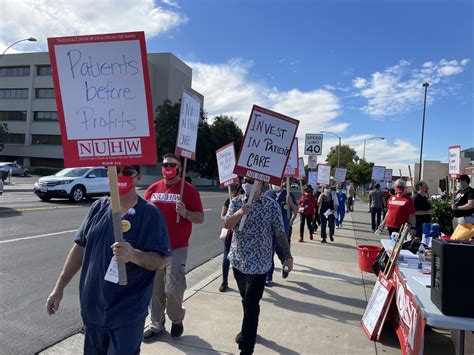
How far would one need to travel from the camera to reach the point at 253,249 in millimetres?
3949

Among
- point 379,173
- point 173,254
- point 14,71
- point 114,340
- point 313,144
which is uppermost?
point 14,71

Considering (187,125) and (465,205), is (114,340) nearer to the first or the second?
(187,125)

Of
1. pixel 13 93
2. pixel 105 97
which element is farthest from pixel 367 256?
pixel 13 93

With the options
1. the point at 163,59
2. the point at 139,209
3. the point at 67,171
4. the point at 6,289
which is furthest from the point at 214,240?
the point at 163,59

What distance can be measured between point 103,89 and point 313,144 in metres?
10.8

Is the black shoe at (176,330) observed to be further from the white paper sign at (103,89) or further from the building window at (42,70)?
the building window at (42,70)

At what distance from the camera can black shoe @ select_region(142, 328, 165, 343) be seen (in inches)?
166

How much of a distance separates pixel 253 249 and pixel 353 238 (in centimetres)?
978

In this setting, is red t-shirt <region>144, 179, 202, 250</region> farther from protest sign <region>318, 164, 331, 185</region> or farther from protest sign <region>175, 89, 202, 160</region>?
protest sign <region>318, 164, 331, 185</region>

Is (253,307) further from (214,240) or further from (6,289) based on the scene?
(214,240)

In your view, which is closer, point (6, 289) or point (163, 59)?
point (6, 289)

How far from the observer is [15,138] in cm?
5769

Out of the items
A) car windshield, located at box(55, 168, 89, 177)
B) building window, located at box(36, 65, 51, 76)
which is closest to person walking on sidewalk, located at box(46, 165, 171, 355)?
car windshield, located at box(55, 168, 89, 177)

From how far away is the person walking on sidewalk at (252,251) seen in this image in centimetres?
380
